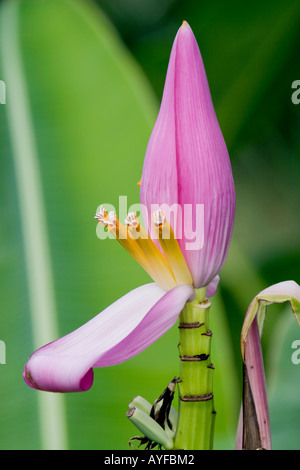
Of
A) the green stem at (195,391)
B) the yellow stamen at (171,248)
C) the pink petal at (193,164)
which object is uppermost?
the pink petal at (193,164)

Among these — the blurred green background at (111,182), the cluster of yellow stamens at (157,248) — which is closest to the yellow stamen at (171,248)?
the cluster of yellow stamens at (157,248)

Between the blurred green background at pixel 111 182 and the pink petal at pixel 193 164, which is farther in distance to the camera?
the blurred green background at pixel 111 182

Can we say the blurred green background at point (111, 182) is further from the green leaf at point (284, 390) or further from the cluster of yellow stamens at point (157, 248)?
the cluster of yellow stamens at point (157, 248)

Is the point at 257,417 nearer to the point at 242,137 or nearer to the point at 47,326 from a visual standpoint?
the point at 47,326

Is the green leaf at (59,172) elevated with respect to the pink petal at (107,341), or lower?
elevated

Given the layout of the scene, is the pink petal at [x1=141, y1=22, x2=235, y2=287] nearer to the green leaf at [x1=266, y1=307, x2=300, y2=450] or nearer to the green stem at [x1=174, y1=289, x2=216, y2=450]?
the green stem at [x1=174, y1=289, x2=216, y2=450]

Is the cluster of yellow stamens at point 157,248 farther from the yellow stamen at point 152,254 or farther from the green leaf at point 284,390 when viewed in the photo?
the green leaf at point 284,390
